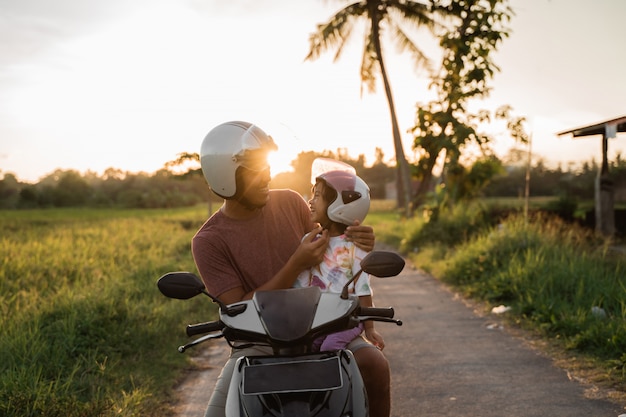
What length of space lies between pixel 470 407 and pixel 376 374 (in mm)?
2112

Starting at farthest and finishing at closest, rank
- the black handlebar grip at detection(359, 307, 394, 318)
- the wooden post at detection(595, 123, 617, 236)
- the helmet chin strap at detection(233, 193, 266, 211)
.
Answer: the wooden post at detection(595, 123, 617, 236)
the helmet chin strap at detection(233, 193, 266, 211)
the black handlebar grip at detection(359, 307, 394, 318)

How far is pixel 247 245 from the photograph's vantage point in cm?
275

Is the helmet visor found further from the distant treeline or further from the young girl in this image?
the distant treeline

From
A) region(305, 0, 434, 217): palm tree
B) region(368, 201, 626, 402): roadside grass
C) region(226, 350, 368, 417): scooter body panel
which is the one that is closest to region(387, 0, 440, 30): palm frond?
region(305, 0, 434, 217): palm tree

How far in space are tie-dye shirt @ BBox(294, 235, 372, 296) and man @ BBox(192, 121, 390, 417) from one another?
0.06m

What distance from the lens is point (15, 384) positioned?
3.81 metres

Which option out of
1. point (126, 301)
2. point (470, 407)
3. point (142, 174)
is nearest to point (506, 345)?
point (470, 407)

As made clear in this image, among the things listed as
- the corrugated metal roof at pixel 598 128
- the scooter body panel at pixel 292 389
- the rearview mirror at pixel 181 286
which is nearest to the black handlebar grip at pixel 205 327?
the rearview mirror at pixel 181 286

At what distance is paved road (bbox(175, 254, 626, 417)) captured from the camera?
4039mm

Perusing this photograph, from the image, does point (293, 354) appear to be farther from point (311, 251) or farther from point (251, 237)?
point (251, 237)

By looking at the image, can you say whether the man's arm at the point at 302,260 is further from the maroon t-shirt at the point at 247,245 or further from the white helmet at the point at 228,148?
the white helmet at the point at 228,148

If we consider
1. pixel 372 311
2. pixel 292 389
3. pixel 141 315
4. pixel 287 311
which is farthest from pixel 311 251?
pixel 141 315

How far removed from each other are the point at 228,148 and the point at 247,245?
0.54 meters

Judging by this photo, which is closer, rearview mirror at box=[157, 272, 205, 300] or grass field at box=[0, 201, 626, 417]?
rearview mirror at box=[157, 272, 205, 300]
